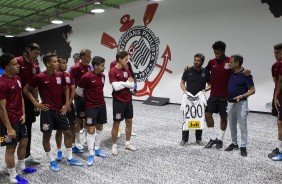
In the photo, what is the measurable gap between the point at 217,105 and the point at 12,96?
266cm

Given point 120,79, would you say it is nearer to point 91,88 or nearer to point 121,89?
point 121,89

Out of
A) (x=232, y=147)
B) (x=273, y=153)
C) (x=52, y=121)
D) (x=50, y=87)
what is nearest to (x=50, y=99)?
(x=50, y=87)

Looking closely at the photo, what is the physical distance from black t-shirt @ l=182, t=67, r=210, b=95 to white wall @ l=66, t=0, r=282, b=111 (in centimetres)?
346

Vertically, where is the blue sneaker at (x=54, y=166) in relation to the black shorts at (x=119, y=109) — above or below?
below

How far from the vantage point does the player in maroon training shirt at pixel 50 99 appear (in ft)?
9.80

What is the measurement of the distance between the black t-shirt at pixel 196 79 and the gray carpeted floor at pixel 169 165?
876 mm

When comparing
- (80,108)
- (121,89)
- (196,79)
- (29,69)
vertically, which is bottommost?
(80,108)

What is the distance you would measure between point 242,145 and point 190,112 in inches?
32.9

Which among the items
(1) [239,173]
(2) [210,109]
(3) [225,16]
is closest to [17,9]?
(3) [225,16]

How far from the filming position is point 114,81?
3.59 m

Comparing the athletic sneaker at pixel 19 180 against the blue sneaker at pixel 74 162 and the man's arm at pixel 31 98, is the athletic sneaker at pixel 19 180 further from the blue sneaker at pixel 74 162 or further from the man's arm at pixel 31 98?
the man's arm at pixel 31 98

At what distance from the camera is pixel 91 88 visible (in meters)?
3.41

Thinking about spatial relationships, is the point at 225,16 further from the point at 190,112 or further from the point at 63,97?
the point at 63,97

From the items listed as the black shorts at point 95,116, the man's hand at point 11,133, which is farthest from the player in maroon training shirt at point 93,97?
the man's hand at point 11,133
